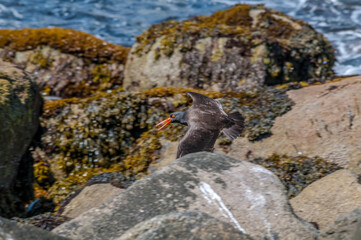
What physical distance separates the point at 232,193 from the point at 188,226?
121 centimetres

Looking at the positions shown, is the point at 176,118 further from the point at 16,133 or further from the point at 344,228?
the point at 344,228

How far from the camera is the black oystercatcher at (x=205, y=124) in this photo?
689cm

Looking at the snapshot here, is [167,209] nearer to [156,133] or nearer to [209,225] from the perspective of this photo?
[209,225]

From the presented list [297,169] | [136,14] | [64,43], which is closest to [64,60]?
[64,43]

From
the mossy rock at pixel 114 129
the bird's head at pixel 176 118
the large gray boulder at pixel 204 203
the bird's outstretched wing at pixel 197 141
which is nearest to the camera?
the large gray boulder at pixel 204 203

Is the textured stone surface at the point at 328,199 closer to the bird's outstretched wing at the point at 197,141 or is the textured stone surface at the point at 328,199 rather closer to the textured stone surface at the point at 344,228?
the textured stone surface at the point at 344,228

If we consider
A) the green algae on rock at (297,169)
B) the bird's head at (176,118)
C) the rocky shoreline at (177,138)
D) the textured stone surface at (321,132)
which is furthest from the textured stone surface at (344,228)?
the bird's head at (176,118)

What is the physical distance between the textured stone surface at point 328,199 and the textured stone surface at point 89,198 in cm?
251

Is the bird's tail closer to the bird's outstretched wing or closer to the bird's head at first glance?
the bird's outstretched wing

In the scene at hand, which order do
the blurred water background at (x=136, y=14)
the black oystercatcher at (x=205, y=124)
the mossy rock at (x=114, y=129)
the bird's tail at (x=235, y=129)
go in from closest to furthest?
the black oystercatcher at (x=205, y=124)
the bird's tail at (x=235, y=129)
the mossy rock at (x=114, y=129)
the blurred water background at (x=136, y=14)

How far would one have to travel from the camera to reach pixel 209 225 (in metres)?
3.61

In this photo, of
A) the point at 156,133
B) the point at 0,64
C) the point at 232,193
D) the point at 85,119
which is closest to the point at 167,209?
the point at 232,193

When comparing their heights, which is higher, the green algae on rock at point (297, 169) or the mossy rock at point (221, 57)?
the mossy rock at point (221, 57)

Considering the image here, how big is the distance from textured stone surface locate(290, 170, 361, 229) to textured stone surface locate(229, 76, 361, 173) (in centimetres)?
87
